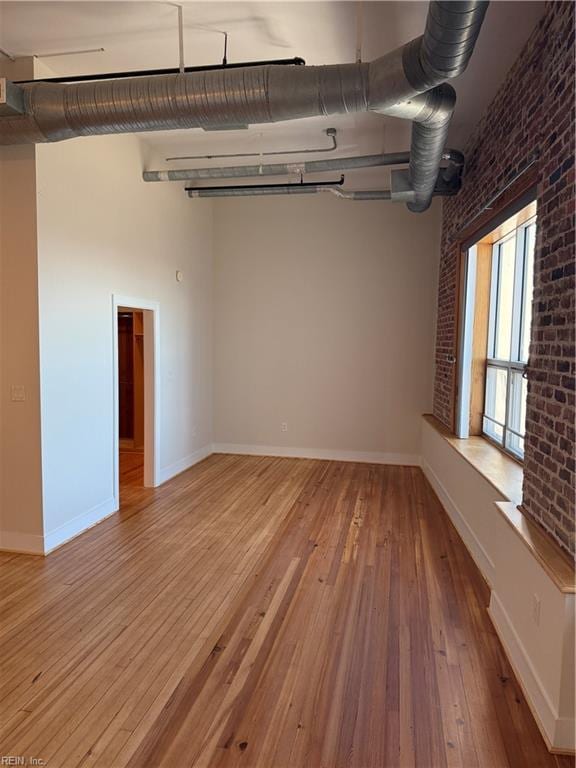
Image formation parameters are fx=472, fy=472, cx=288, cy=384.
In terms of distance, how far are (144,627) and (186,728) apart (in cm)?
82

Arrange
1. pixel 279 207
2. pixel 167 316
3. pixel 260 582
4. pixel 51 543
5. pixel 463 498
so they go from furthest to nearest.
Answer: pixel 279 207
pixel 167 316
pixel 463 498
pixel 51 543
pixel 260 582

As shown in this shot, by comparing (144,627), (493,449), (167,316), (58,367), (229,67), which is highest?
(229,67)

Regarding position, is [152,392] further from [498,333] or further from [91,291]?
[498,333]

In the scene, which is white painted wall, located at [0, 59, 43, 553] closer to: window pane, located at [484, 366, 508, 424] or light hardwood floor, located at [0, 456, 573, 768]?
light hardwood floor, located at [0, 456, 573, 768]

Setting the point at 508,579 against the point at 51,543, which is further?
the point at 51,543

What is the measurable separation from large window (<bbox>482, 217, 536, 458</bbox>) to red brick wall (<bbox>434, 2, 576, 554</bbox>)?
81cm

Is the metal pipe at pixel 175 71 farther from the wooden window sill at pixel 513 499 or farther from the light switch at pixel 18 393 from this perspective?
the wooden window sill at pixel 513 499

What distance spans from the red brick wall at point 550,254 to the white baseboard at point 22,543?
3.40 metres

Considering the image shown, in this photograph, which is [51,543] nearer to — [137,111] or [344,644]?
[344,644]

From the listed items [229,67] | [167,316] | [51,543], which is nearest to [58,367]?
[51,543]

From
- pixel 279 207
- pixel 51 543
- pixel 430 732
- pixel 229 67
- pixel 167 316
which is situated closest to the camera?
pixel 430 732

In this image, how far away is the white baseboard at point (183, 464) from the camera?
5486 millimetres

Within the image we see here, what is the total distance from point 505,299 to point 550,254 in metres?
1.96

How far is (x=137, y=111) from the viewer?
113 inches
